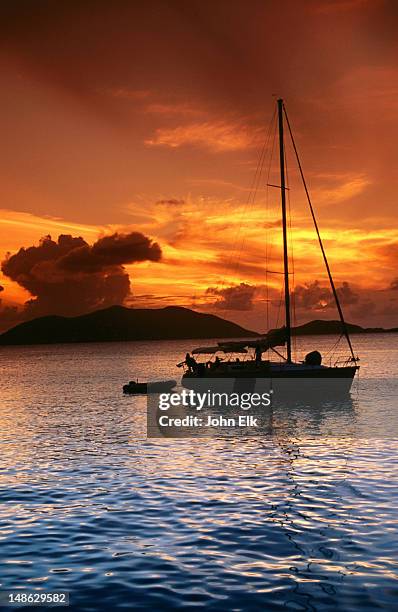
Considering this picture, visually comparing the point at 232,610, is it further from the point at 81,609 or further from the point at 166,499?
the point at 166,499

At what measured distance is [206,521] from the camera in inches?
712

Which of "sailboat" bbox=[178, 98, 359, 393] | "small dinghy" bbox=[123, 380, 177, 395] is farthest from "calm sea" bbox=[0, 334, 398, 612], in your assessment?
"small dinghy" bbox=[123, 380, 177, 395]

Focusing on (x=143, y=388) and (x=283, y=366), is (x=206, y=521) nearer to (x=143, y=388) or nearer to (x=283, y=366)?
(x=283, y=366)

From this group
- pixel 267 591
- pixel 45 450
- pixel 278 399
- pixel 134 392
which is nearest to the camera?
pixel 267 591

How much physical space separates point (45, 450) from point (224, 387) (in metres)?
28.8

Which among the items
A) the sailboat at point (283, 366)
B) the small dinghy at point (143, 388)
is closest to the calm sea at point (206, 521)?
the sailboat at point (283, 366)

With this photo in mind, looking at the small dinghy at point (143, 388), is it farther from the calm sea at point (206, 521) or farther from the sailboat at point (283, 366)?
the calm sea at point (206, 521)

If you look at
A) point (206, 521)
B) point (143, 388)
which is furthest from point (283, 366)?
point (206, 521)

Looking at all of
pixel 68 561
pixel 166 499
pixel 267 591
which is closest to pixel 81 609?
pixel 68 561

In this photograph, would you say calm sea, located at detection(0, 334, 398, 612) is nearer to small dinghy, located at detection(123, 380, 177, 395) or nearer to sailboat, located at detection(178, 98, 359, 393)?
sailboat, located at detection(178, 98, 359, 393)

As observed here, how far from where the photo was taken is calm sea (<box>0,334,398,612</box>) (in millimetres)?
13109

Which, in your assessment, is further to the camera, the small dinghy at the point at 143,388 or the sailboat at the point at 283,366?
the small dinghy at the point at 143,388

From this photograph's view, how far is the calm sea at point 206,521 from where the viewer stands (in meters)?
13.1

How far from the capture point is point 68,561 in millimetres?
14891
